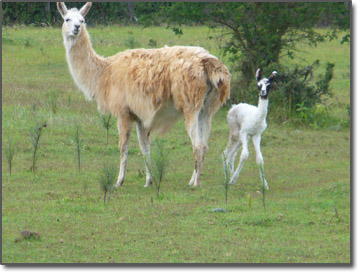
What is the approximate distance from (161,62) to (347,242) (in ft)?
11.1

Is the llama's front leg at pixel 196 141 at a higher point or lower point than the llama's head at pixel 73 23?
lower

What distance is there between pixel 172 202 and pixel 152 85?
1.60m

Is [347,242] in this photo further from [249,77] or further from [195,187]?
[249,77]

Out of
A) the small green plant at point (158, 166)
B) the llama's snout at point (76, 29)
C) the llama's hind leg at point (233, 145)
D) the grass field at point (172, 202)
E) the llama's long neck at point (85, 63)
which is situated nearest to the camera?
the grass field at point (172, 202)

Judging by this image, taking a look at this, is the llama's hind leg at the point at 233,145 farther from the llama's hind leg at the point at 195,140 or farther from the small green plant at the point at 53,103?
the small green plant at the point at 53,103

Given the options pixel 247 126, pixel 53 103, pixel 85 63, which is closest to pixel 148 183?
pixel 247 126

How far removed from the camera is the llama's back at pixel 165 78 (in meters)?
7.70

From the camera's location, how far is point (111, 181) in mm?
7078

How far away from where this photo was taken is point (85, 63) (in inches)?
340

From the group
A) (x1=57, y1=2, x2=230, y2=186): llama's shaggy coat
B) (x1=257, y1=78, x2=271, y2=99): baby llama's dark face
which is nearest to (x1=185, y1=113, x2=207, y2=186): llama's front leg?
(x1=57, y1=2, x2=230, y2=186): llama's shaggy coat

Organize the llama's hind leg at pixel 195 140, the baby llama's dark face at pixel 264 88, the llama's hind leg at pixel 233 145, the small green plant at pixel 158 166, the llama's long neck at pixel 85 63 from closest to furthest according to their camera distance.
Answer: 1. the small green plant at pixel 158 166
2. the llama's hind leg at pixel 195 140
3. the baby llama's dark face at pixel 264 88
4. the llama's long neck at pixel 85 63
5. the llama's hind leg at pixel 233 145

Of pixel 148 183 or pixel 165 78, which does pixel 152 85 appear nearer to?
pixel 165 78

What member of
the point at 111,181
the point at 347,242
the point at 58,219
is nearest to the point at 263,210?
the point at 347,242

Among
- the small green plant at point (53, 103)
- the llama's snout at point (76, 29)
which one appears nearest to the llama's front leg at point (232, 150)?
the llama's snout at point (76, 29)
